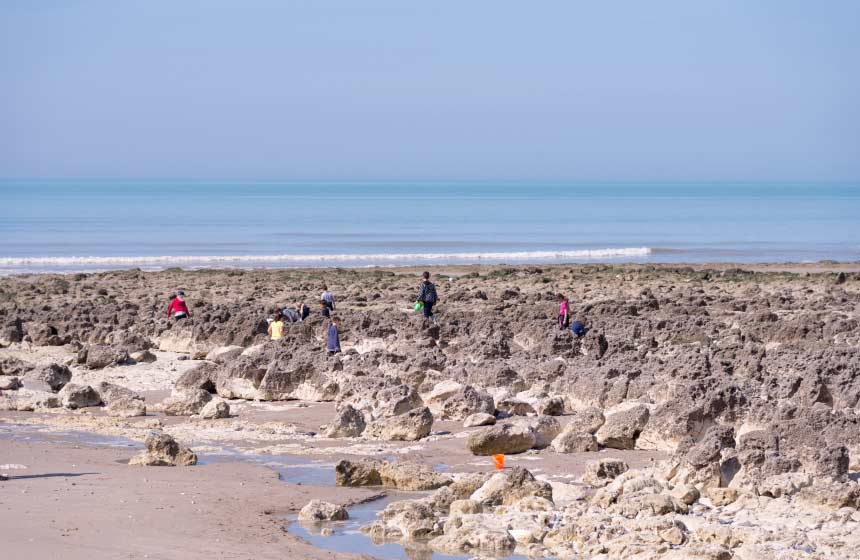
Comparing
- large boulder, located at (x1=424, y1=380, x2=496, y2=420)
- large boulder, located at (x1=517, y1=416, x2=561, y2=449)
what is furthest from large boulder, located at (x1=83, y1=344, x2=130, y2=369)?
large boulder, located at (x1=517, y1=416, x2=561, y2=449)

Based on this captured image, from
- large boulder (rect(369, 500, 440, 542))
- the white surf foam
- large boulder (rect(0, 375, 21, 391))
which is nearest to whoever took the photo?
large boulder (rect(369, 500, 440, 542))

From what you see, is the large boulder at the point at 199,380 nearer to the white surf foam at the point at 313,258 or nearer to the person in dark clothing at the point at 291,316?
the person in dark clothing at the point at 291,316

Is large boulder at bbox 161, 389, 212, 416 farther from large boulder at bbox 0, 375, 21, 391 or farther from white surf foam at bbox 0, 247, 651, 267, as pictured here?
white surf foam at bbox 0, 247, 651, 267

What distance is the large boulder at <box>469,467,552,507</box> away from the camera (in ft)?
33.0

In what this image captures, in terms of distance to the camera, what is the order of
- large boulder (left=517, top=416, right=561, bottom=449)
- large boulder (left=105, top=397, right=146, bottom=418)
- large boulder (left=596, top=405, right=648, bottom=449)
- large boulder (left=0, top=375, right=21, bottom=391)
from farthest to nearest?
large boulder (left=0, top=375, right=21, bottom=391) → large boulder (left=105, top=397, right=146, bottom=418) → large boulder (left=517, top=416, right=561, bottom=449) → large boulder (left=596, top=405, right=648, bottom=449)

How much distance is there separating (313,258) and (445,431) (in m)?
39.0

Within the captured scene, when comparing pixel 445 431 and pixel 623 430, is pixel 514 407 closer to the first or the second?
pixel 445 431

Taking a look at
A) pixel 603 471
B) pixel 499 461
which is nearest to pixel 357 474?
pixel 499 461

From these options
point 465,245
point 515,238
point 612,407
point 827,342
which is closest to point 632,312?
point 827,342

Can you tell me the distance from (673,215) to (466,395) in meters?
98.8

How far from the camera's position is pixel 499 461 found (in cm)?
1191

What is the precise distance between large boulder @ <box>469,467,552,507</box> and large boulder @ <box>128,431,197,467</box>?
128 inches

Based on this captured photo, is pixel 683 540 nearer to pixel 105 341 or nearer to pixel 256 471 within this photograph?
pixel 256 471

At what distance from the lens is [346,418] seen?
44.5 feet
